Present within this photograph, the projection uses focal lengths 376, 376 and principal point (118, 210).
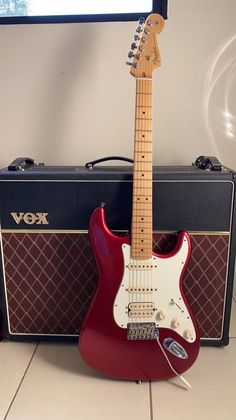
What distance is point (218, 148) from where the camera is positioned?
128 centimetres

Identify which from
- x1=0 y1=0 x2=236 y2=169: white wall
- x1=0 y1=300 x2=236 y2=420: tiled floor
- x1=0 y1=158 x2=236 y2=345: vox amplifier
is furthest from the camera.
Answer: x1=0 y1=0 x2=236 y2=169: white wall

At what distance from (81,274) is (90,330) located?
0.17m

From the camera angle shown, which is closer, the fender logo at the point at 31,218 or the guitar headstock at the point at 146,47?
the guitar headstock at the point at 146,47

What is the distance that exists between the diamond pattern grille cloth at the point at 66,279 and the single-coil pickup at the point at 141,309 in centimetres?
16

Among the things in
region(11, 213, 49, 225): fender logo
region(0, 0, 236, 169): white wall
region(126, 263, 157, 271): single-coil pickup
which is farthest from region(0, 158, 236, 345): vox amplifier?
region(0, 0, 236, 169): white wall

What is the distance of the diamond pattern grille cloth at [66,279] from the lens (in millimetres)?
1042

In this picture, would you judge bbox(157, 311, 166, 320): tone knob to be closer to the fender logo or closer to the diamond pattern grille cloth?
the diamond pattern grille cloth

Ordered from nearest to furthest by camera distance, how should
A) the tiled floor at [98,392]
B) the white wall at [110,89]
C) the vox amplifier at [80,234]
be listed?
the tiled floor at [98,392] → the vox amplifier at [80,234] → the white wall at [110,89]

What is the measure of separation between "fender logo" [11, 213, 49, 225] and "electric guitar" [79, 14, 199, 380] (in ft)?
0.57

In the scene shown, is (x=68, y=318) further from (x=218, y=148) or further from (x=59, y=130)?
(x=218, y=148)

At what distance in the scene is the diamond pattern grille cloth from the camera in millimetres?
Result: 1042

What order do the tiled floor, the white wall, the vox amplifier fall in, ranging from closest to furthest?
1. the tiled floor
2. the vox amplifier
3. the white wall

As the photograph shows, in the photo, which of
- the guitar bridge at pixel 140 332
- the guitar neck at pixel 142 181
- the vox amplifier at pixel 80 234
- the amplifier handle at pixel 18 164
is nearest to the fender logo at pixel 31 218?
the vox amplifier at pixel 80 234

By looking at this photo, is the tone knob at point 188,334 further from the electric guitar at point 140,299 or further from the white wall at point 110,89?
the white wall at point 110,89
